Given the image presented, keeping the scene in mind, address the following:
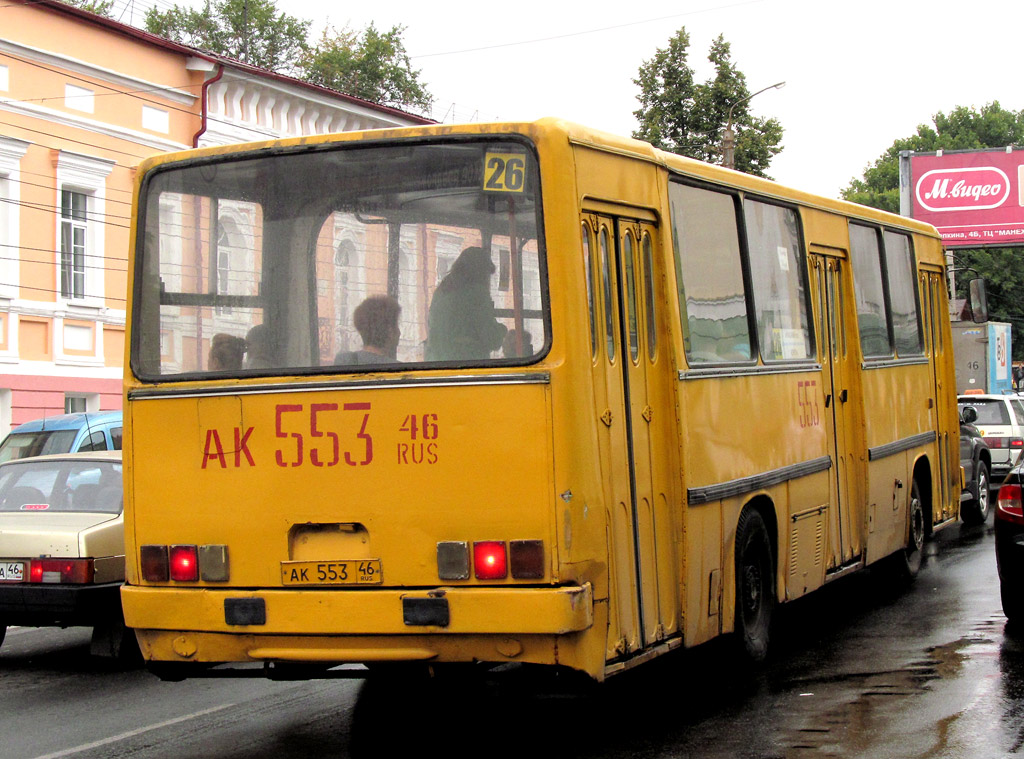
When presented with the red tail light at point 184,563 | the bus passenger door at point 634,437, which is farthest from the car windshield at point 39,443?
the bus passenger door at point 634,437

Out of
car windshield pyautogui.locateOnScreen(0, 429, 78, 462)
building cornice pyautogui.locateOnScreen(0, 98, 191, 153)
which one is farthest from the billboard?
car windshield pyautogui.locateOnScreen(0, 429, 78, 462)

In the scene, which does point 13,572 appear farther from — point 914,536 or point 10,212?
point 10,212

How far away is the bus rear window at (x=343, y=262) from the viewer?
6.57 m

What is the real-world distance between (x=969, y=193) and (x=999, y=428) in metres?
23.5

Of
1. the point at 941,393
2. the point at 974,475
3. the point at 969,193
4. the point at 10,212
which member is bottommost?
the point at 974,475

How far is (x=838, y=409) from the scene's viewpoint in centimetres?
1074

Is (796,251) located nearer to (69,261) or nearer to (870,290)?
(870,290)

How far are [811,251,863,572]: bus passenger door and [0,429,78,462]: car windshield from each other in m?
10.5

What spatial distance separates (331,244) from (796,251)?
14.2ft

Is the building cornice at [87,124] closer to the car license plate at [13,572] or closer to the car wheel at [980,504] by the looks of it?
the car wheel at [980,504]

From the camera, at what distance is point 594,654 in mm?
6406

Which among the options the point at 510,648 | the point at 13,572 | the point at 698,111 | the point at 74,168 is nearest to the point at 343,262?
the point at 510,648

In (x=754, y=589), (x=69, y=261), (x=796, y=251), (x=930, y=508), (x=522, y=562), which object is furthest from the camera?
(x=69, y=261)

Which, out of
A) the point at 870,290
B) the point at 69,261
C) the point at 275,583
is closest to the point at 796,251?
the point at 870,290
